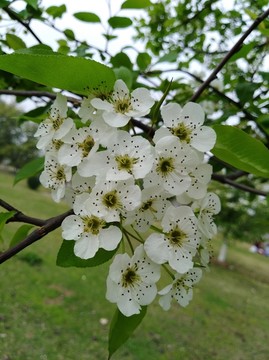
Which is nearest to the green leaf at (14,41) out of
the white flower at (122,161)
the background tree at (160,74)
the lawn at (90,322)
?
the background tree at (160,74)

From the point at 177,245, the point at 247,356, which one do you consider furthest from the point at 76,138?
the point at 247,356

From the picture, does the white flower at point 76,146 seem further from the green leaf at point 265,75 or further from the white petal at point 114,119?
the green leaf at point 265,75

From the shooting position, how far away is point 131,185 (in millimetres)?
575

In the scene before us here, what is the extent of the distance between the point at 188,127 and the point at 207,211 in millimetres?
166

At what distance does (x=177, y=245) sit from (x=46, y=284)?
4.35 metres

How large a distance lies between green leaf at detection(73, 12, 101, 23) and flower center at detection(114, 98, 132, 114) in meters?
0.72

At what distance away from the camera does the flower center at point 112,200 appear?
565mm

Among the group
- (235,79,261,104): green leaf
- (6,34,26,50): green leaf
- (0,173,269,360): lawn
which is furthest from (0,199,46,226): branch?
(0,173,269,360): lawn

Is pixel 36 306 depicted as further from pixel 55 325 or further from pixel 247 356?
pixel 247 356

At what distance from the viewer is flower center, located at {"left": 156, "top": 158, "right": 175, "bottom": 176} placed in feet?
1.91

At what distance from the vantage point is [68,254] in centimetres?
63

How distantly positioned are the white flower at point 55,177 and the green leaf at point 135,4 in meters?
0.65

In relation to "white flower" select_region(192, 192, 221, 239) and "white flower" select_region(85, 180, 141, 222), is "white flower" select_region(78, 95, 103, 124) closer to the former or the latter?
"white flower" select_region(85, 180, 141, 222)

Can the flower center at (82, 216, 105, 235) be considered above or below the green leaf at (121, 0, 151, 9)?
below
